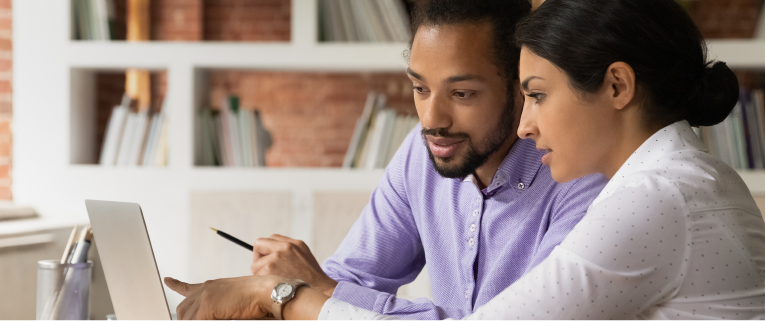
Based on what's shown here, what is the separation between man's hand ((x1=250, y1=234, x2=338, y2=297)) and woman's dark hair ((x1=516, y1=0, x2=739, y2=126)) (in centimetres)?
62

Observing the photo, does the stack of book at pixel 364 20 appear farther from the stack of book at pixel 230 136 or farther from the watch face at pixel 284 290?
the watch face at pixel 284 290

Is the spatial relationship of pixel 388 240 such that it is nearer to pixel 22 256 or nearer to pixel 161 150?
pixel 22 256

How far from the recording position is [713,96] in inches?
36.3

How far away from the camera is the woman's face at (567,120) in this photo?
2.95 ft

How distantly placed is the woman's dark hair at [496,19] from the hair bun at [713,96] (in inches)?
17.0

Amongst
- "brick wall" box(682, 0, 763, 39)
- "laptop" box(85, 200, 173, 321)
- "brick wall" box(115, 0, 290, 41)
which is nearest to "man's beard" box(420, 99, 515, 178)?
"laptop" box(85, 200, 173, 321)

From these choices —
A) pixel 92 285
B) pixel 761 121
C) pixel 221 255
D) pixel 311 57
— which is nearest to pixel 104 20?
pixel 311 57

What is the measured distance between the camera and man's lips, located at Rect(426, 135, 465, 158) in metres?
1.33

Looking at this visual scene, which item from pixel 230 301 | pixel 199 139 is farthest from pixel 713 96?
pixel 199 139

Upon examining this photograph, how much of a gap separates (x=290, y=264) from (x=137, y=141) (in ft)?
5.73

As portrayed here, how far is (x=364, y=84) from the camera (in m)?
4.43

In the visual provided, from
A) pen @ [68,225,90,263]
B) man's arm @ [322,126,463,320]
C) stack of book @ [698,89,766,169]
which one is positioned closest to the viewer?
pen @ [68,225,90,263]

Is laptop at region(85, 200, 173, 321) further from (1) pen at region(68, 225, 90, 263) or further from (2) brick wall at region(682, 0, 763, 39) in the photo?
(2) brick wall at region(682, 0, 763, 39)

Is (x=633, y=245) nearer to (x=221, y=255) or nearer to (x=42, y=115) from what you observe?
(x=221, y=255)
